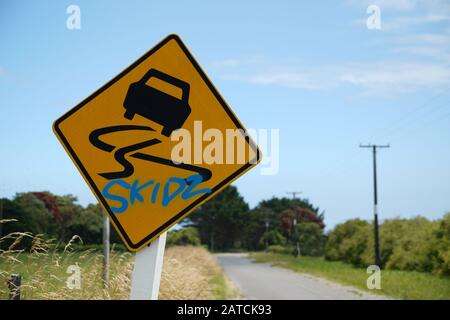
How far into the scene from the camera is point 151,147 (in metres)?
2.57

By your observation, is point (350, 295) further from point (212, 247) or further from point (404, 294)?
point (212, 247)

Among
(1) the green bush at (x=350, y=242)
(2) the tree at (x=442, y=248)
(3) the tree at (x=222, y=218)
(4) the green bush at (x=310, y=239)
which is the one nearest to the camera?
(2) the tree at (x=442, y=248)

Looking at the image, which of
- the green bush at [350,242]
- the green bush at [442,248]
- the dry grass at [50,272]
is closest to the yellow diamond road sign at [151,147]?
the dry grass at [50,272]

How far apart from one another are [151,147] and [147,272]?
1.79 ft

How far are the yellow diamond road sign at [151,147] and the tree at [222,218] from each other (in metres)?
79.9

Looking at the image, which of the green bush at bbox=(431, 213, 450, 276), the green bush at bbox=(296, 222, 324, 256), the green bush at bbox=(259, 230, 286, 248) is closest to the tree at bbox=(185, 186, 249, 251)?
the green bush at bbox=(259, 230, 286, 248)

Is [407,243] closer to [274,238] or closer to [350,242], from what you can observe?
[350,242]

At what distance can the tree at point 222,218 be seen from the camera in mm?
85438

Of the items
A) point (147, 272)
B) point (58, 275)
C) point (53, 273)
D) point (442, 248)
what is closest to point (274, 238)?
point (442, 248)

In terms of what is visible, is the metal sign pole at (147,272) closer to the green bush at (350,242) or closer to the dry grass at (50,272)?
the dry grass at (50,272)

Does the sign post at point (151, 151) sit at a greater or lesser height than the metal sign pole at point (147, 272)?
greater

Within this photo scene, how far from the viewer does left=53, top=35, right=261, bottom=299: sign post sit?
2.54 m

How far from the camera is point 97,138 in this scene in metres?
2.61
